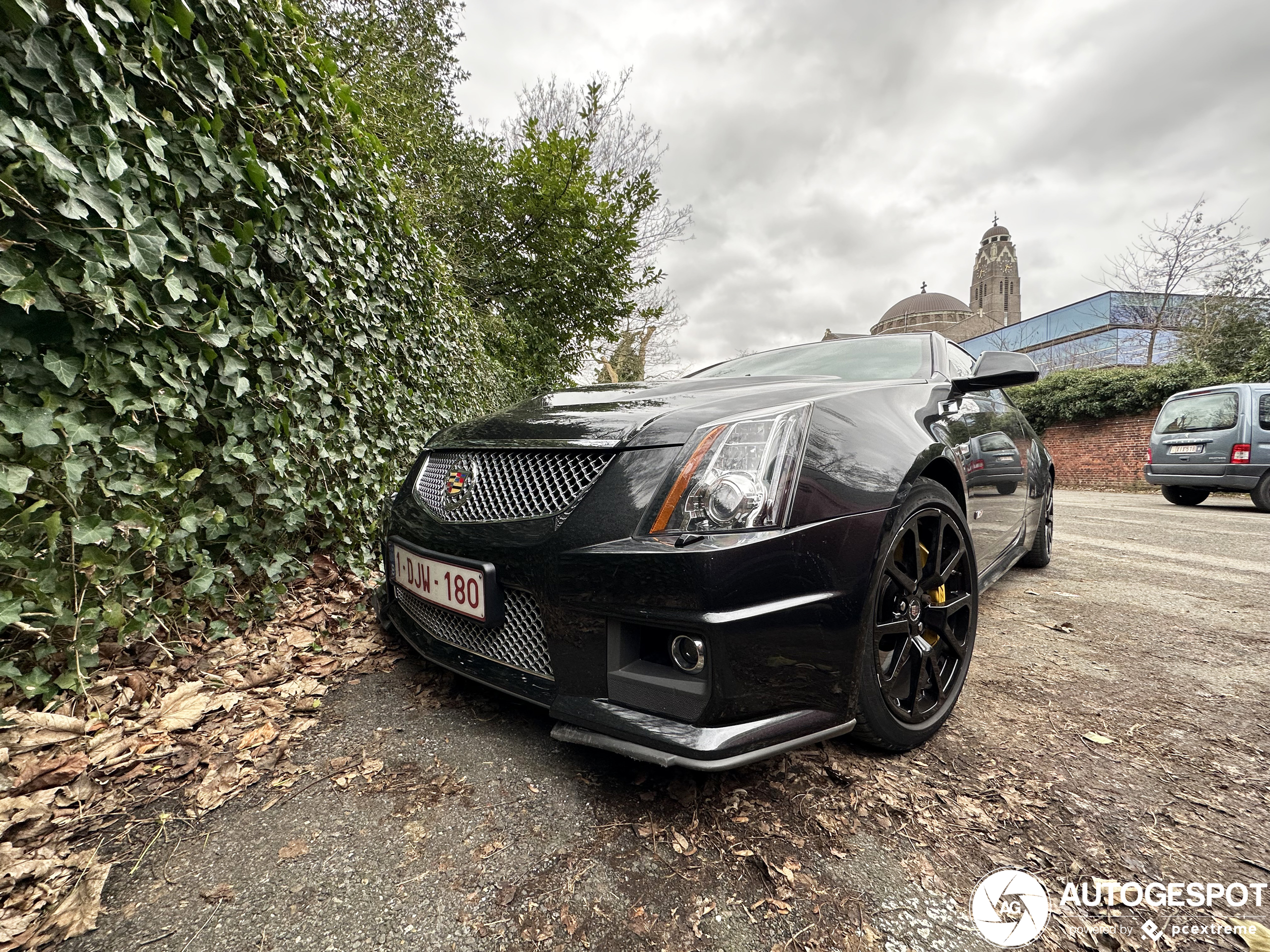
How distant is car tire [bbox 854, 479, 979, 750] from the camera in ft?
4.45

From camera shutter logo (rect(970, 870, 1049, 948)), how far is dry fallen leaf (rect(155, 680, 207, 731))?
1.95 meters

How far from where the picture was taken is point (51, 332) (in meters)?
1.34

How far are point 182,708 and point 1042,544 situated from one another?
Answer: 15.8 feet

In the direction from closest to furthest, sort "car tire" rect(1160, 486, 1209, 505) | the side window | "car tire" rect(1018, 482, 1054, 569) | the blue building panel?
the side window → "car tire" rect(1018, 482, 1054, 569) → "car tire" rect(1160, 486, 1209, 505) → the blue building panel

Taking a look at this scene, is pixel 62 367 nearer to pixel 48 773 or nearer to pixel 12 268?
pixel 12 268

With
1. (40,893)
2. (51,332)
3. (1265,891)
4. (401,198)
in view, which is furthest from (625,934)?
(401,198)

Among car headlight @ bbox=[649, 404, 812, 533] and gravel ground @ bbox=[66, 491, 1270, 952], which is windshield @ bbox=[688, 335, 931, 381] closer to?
car headlight @ bbox=[649, 404, 812, 533]

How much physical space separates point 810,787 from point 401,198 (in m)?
3.66

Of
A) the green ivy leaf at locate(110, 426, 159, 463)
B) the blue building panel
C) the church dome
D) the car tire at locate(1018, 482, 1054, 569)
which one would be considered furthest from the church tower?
the green ivy leaf at locate(110, 426, 159, 463)

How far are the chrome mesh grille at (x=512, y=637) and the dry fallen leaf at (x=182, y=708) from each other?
0.72m

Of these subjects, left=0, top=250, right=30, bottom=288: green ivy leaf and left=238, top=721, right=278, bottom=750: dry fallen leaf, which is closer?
left=0, top=250, right=30, bottom=288: green ivy leaf

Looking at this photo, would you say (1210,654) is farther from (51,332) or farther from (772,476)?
(51,332)

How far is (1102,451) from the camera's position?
12977mm

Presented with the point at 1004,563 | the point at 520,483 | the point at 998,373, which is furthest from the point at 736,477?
the point at 1004,563
